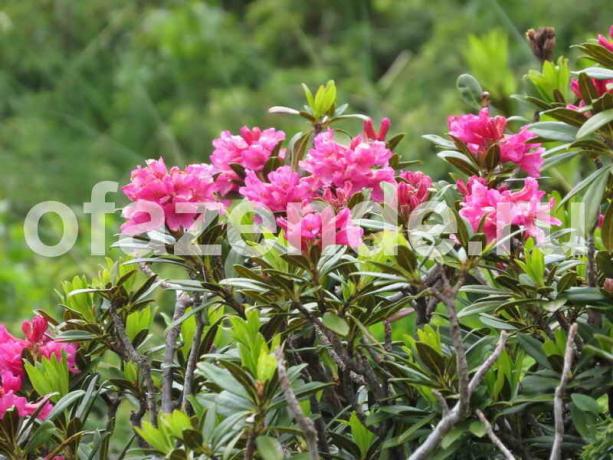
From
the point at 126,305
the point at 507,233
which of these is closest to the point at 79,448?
the point at 126,305

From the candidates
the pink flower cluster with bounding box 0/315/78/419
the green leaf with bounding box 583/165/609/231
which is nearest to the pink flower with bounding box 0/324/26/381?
the pink flower cluster with bounding box 0/315/78/419

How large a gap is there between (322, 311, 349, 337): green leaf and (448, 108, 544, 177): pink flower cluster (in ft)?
1.40

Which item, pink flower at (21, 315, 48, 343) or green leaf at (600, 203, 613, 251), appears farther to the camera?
pink flower at (21, 315, 48, 343)

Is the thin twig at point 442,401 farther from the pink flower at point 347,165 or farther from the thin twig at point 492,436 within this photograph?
the pink flower at point 347,165

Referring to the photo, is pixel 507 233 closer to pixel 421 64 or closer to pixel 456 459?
pixel 456 459

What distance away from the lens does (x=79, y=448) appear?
170cm

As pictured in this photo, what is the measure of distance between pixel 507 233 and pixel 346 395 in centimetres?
38

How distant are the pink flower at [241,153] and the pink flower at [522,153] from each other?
0.40m

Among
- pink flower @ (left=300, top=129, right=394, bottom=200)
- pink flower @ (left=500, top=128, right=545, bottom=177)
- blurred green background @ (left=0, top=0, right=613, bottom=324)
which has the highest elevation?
blurred green background @ (left=0, top=0, right=613, bottom=324)

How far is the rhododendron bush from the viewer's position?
142 cm

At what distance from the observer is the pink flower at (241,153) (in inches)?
71.5

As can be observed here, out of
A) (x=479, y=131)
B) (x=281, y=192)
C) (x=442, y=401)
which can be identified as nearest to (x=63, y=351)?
(x=281, y=192)

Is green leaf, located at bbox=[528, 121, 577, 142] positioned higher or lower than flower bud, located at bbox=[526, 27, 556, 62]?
lower

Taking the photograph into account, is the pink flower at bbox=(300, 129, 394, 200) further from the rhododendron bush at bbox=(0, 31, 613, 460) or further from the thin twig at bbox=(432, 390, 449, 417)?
the thin twig at bbox=(432, 390, 449, 417)
